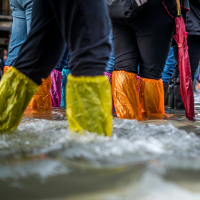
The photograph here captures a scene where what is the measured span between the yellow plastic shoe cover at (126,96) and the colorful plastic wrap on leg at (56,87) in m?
1.20

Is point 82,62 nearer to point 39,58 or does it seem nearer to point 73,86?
point 73,86

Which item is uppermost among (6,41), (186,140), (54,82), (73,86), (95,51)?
(95,51)

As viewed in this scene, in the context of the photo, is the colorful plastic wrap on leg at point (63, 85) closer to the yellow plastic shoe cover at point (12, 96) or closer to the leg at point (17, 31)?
the leg at point (17, 31)

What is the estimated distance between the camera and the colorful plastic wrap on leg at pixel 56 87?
2.85 meters

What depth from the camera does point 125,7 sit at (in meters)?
1.62

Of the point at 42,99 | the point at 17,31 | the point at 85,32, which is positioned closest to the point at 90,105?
the point at 85,32

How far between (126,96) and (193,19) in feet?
4.38


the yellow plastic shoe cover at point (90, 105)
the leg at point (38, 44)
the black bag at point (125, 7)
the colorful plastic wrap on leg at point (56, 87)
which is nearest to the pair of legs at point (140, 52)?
the black bag at point (125, 7)

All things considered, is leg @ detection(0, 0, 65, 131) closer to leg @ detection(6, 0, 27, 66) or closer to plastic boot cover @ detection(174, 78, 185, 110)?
leg @ detection(6, 0, 27, 66)

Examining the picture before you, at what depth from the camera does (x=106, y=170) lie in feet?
2.26

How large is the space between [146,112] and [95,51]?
3.68ft

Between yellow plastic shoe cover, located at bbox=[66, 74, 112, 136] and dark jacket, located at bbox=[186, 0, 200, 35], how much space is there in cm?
181

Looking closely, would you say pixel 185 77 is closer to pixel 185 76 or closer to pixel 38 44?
pixel 185 76

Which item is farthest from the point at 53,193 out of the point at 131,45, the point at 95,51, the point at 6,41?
the point at 6,41
